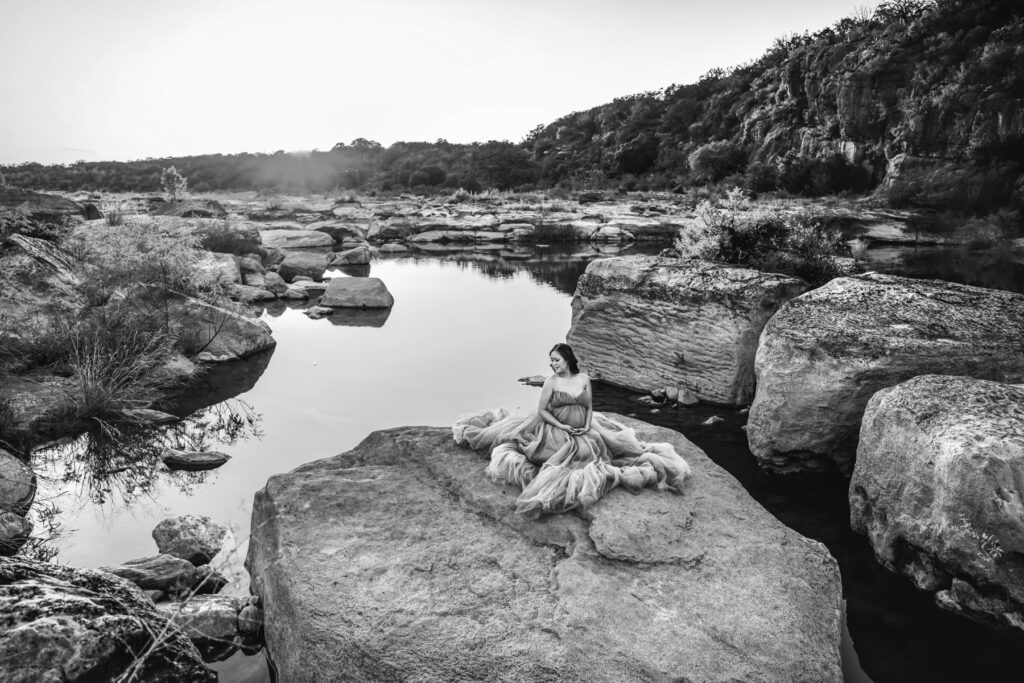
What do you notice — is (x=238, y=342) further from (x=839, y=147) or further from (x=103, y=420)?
(x=839, y=147)

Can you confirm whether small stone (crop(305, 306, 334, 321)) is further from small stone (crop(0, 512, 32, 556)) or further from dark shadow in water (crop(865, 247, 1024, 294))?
dark shadow in water (crop(865, 247, 1024, 294))

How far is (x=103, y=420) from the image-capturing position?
9609mm

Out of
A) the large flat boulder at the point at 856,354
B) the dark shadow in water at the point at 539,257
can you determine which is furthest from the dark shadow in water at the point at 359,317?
the large flat boulder at the point at 856,354

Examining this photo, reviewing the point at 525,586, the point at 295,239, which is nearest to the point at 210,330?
the point at 525,586

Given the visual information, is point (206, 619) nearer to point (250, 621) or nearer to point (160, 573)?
point (250, 621)

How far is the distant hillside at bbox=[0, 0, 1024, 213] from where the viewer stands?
121 ft

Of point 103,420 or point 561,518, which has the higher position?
point 561,518

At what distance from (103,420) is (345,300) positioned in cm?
991

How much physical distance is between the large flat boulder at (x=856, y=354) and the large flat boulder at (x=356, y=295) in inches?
509

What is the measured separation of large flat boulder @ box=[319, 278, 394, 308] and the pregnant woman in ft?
40.6

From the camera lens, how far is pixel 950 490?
559 cm

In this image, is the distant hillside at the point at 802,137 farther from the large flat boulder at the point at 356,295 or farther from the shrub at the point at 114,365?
the shrub at the point at 114,365

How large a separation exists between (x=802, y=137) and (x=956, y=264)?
31.0 m

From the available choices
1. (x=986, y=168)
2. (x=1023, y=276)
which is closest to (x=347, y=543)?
(x=1023, y=276)
